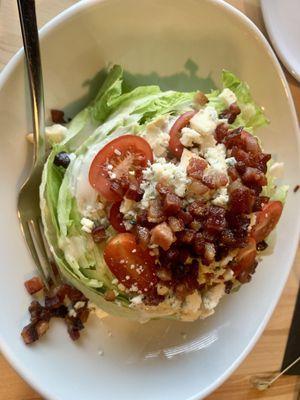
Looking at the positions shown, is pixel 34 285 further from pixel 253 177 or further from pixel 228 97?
pixel 228 97

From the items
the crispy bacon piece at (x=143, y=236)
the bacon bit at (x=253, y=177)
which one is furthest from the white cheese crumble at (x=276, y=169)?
the crispy bacon piece at (x=143, y=236)

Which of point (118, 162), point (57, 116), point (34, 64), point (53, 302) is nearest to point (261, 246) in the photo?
point (118, 162)

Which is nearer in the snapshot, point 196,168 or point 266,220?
point 196,168

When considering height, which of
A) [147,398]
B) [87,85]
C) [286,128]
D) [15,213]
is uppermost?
[87,85]

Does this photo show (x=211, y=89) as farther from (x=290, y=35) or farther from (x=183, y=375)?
(x=183, y=375)

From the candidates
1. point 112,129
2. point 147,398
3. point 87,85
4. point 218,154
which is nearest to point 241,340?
point 147,398

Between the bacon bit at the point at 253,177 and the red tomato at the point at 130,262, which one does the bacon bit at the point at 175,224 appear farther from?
the bacon bit at the point at 253,177
